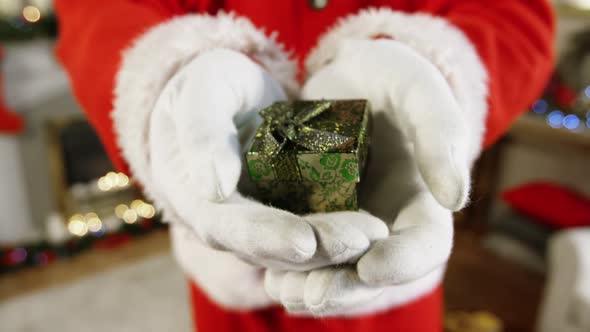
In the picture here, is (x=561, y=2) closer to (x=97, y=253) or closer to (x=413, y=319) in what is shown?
(x=413, y=319)

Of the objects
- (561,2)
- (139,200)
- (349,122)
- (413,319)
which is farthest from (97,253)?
(561,2)

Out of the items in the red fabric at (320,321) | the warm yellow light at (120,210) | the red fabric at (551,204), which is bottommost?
the warm yellow light at (120,210)

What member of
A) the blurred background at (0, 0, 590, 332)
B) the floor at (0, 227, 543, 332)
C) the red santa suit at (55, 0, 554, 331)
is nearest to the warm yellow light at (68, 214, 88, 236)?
the blurred background at (0, 0, 590, 332)

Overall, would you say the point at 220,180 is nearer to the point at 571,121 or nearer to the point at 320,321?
the point at 320,321

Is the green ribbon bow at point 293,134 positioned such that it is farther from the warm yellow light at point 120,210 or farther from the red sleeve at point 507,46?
the warm yellow light at point 120,210

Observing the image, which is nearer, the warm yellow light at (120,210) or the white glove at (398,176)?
the white glove at (398,176)

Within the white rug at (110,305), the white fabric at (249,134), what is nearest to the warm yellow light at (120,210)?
the white rug at (110,305)

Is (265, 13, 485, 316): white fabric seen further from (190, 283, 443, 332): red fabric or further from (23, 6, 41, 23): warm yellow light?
(23, 6, 41, 23): warm yellow light
